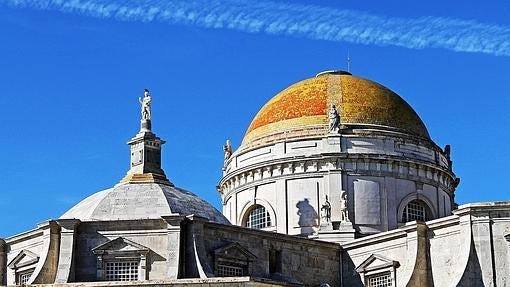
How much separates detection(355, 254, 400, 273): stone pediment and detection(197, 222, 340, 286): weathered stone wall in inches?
68.3

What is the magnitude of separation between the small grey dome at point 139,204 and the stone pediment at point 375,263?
834 centimetres

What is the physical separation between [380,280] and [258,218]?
1327 centimetres

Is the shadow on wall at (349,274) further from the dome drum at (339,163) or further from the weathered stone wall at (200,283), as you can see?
the weathered stone wall at (200,283)

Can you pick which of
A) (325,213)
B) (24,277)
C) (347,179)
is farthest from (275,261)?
(24,277)

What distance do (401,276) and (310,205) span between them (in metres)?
11.5

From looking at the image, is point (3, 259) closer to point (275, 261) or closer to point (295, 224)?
point (275, 261)

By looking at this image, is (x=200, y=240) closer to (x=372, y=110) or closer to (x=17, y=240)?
(x=17, y=240)

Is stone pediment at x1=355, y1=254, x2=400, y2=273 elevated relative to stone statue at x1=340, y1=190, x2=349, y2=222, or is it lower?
lower

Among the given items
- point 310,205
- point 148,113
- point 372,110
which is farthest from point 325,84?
point 148,113

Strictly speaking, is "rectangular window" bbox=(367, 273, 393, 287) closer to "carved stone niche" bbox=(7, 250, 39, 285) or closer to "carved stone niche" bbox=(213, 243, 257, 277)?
"carved stone niche" bbox=(213, 243, 257, 277)

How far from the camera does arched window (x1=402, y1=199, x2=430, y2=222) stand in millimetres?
67312

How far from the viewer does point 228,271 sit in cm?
5494

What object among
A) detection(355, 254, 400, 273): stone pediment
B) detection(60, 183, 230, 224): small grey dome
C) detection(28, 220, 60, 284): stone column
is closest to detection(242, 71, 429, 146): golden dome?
detection(355, 254, 400, 273): stone pediment

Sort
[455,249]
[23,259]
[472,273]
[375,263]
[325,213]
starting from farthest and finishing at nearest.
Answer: [325,213] < [375,263] < [23,259] < [455,249] < [472,273]
